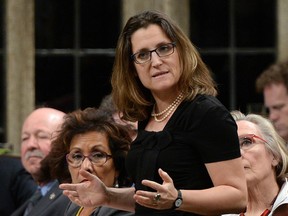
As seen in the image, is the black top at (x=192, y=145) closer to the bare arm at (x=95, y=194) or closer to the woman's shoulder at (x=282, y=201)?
the bare arm at (x=95, y=194)

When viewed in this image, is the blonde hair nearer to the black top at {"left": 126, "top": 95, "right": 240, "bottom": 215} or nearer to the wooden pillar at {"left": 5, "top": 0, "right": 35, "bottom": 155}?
the black top at {"left": 126, "top": 95, "right": 240, "bottom": 215}

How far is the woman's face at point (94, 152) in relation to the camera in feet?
15.1

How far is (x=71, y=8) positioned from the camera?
8055 millimetres

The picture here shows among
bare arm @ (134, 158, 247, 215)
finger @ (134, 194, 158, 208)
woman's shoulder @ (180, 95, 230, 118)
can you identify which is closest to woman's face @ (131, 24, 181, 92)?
woman's shoulder @ (180, 95, 230, 118)

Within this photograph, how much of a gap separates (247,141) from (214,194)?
122 centimetres

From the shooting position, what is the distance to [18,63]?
7.97 meters

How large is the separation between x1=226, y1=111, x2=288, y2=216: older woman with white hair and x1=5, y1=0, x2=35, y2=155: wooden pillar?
352 centimetres

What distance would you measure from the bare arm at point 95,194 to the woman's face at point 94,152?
0.70m

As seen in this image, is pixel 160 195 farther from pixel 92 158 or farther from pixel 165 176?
pixel 92 158

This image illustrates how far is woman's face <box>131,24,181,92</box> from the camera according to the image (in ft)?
11.9

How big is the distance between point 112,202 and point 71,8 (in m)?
4.38

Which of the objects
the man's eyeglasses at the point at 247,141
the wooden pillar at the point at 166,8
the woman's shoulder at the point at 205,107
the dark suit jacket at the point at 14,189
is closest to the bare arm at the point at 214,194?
the woman's shoulder at the point at 205,107

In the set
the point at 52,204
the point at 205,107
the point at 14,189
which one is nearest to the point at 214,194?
the point at 205,107

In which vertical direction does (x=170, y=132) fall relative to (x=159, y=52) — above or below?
below
